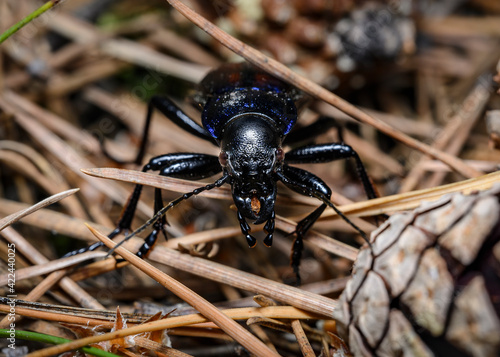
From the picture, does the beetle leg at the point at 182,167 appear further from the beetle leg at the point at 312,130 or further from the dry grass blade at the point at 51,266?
the beetle leg at the point at 312,130

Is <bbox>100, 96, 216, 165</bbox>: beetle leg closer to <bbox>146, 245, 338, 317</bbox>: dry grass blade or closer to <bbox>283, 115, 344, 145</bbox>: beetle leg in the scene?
<bbox>283, 115, 344, 145</bbox>: beetle leg

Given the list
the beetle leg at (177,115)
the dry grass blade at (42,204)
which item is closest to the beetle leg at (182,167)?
the beetle leg at (177,115)

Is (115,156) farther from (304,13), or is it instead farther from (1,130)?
(304,13)

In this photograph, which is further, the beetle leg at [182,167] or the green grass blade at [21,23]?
the beetle leg at [182,167]

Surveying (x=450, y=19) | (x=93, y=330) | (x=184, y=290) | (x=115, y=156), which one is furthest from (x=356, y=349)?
(x=450, y=19)

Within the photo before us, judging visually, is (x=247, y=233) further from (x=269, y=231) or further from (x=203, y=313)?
(x=203, y=313)
